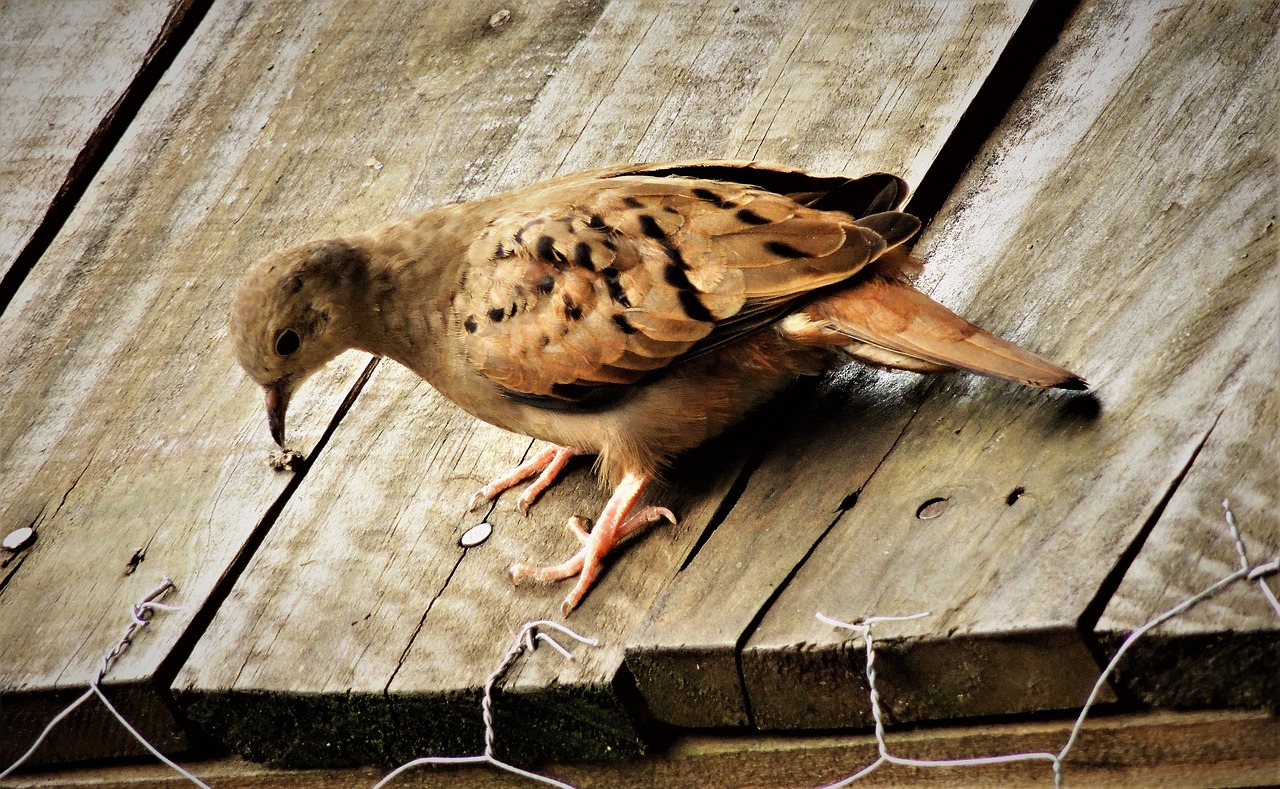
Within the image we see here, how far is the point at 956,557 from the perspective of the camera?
6.71ft

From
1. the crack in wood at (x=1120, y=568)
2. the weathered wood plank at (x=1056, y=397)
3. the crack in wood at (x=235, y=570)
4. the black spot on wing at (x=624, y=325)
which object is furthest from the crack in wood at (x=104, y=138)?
the crack in wood at (x=1120, y=568)

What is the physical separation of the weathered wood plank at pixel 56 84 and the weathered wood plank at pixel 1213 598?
10.1ft

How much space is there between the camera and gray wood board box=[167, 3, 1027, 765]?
2.33m

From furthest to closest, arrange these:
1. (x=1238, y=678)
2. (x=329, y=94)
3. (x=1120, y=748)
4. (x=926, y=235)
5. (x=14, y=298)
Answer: (x=329, y=94) < (x=14, y=298) < (x=926, y=235) < (x=1120, y=748) < (x=1238, y=678)

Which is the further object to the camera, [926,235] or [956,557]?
[926,235]

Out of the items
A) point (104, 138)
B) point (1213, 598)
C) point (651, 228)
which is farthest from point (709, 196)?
point (104, 138)

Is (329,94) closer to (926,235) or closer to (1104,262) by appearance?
(926,235)

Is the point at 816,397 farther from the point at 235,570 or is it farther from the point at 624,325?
the point at 235,570

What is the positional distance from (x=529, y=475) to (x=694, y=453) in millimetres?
355

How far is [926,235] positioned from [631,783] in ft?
4.33

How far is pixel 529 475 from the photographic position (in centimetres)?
272

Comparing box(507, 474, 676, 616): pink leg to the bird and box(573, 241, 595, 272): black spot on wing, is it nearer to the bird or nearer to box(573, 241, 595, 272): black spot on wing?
the bird

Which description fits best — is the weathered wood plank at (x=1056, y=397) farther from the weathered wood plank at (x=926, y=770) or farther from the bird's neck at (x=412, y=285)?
the bird's neck at (x=412, y=285)

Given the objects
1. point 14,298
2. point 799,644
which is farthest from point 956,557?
point 14,298
